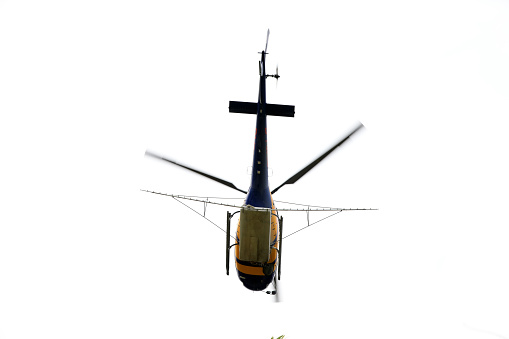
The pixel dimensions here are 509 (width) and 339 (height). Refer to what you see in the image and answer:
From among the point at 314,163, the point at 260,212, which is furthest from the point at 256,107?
the point at 260,212

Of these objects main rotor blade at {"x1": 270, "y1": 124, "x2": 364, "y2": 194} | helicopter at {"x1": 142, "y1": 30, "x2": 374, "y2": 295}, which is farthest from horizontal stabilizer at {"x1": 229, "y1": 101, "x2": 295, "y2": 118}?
main rotor blade at {"x1": 270, "y1": 124, "x2": 364, "y2": 194}

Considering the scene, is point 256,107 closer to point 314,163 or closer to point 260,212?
point 314,163

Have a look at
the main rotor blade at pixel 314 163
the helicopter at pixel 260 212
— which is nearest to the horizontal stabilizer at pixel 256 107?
the helicopter at pixel 260 212

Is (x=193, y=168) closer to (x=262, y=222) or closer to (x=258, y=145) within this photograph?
(x=258, y=145)

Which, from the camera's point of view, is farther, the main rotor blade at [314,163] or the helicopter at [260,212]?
the main rotor blade at [314,163]

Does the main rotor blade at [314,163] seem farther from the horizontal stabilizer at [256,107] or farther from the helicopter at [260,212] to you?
the horizontal stabilizer at [256,107]

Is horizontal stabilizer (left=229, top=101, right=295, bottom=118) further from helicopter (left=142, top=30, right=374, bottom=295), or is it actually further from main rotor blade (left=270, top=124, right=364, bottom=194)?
main rotor blade (left=270, top=124, right=364, bottom=194)

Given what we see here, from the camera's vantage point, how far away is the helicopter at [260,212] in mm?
7570

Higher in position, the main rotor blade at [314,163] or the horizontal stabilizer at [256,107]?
the horizontal stabilizer at [256,107]

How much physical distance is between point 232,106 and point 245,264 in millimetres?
4506

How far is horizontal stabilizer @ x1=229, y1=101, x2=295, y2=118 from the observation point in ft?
31.1

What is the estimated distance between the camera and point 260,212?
748cm

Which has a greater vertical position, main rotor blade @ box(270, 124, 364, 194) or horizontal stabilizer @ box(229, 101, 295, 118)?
horizontal stabilizer @ box(229, 101, 295, 118)

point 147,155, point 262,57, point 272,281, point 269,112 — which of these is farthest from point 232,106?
point 272,281
